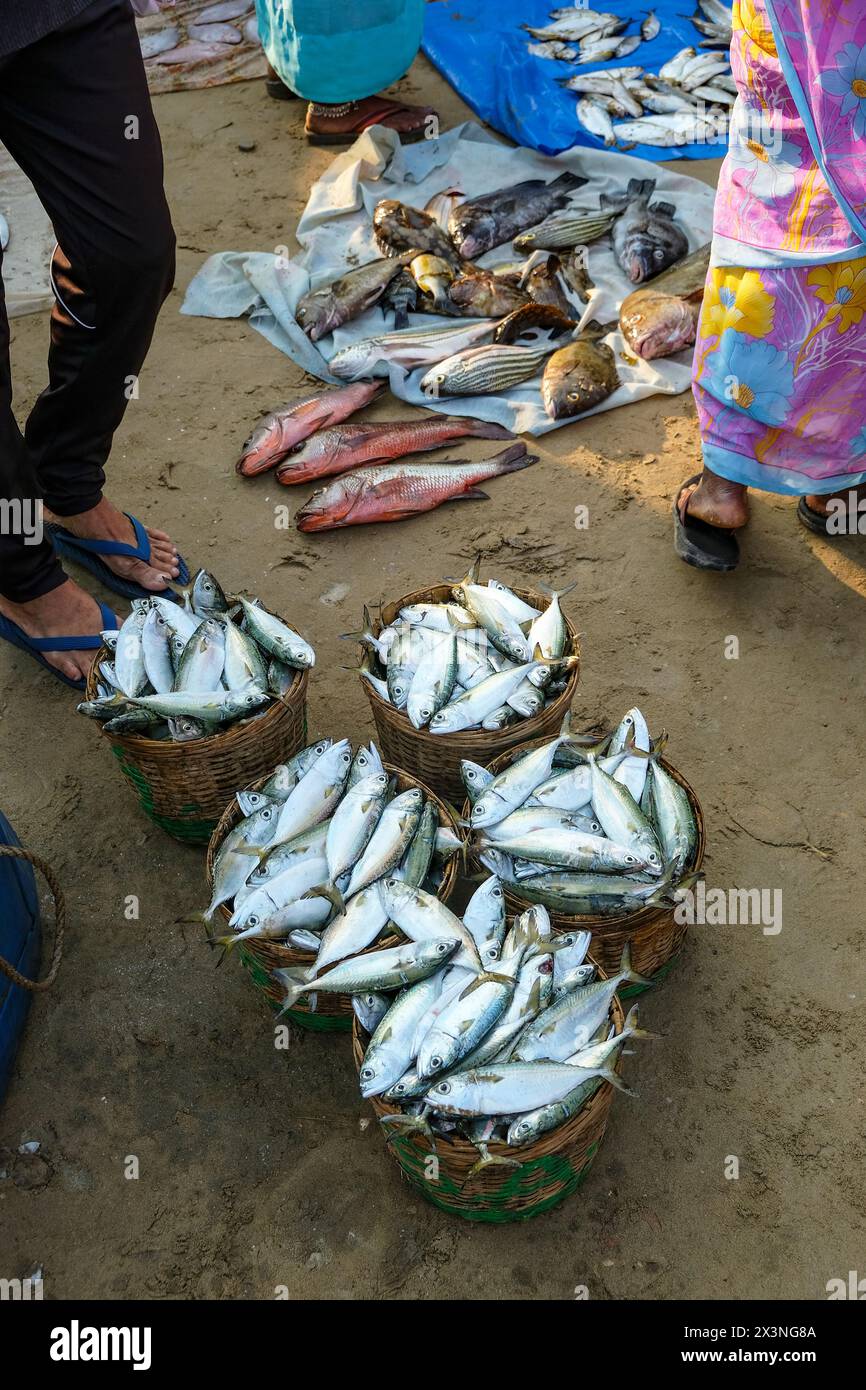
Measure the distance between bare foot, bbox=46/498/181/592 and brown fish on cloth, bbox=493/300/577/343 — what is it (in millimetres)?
1814

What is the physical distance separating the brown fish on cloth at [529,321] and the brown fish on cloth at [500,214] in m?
0.73

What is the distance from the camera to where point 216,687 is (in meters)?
2.93

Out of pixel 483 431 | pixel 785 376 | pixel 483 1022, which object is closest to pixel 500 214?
pixel 483 431

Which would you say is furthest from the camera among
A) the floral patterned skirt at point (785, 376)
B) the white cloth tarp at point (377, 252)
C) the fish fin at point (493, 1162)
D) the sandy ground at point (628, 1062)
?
the white cloth tarp at point (377, 252)

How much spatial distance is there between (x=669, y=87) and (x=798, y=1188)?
578 centimetres

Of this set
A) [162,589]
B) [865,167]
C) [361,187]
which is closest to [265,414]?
[162,589]

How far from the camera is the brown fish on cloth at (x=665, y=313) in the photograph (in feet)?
15.0

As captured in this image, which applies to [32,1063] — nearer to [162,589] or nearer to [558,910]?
[558,910]

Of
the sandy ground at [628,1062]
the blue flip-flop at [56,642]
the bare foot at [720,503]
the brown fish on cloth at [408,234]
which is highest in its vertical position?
the brown fish on cloth at [408,234]

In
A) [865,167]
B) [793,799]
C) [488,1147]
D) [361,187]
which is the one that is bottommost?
[793,799]

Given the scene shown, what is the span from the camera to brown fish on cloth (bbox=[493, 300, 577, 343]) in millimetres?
4672

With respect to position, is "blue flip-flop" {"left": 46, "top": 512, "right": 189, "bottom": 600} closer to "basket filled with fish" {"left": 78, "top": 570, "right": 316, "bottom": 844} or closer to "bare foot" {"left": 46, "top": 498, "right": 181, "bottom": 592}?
"bare foot" {"left": 46, "top": 498, "right": 181, "bottom": 592}

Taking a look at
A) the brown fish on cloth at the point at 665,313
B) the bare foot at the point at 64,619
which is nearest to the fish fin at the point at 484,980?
the bare foot at the point at 64,619

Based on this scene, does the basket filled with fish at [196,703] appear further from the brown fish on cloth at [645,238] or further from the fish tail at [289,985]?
the brown fish on cloth at [645,238]
